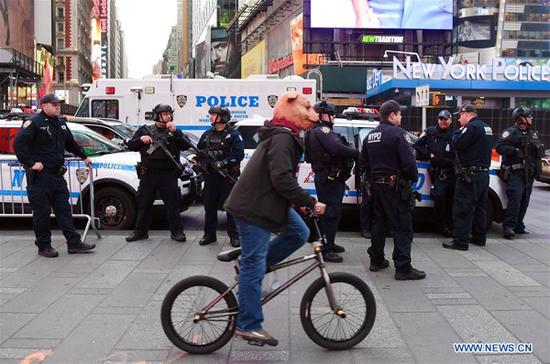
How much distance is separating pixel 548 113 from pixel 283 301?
87.5ft

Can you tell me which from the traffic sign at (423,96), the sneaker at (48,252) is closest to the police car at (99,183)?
the sneaker at (48,252)

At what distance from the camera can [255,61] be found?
66000 millimetres

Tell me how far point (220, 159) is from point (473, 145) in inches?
130

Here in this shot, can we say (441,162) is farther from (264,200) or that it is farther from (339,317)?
(264,200)

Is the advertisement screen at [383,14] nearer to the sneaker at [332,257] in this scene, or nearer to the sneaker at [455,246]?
the sneaker at [455,246]

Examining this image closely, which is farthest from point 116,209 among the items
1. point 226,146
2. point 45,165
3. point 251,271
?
point 251,271

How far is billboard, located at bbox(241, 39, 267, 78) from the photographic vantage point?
6080 centimetres

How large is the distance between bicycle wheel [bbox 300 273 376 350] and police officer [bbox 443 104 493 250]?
355cm

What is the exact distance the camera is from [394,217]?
5949 millimetres

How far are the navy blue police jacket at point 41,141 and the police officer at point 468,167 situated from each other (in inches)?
196

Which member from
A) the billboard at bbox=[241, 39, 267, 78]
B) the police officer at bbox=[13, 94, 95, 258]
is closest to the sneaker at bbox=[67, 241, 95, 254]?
Result: the police officer at bbox=[13, 94, 95, 258]

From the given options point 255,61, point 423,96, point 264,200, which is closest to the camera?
point 264,200

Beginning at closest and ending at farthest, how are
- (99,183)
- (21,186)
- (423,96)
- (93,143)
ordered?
1. (21,186)
2. (99,183)
3. (93,143)
4. (423,96)

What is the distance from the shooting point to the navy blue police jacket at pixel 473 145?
7.10 m
